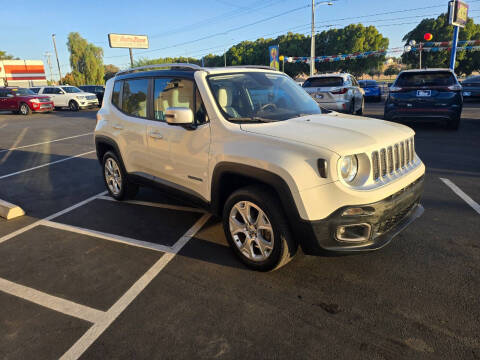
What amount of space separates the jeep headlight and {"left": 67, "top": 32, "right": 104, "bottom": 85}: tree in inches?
2812

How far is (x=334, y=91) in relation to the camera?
11266 mm

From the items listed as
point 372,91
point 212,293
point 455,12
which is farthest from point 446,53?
point 212,293

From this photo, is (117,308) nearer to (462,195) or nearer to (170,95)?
(170,95)

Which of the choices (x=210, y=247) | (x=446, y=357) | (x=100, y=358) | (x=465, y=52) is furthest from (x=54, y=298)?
(x=465, y=52)

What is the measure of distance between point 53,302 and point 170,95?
2.30 meters

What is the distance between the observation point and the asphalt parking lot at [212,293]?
7.27 ft

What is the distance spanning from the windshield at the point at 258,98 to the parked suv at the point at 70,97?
72.4ft

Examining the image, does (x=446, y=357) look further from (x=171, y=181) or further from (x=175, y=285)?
(x=171, y=181)

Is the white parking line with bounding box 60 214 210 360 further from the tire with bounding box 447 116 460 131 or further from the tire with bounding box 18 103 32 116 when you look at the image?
the tire with bounding box 18 103 32 116

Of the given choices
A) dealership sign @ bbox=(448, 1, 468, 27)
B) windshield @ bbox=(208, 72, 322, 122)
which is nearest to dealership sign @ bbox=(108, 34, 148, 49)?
dealership sign @ bbox=(448, 1, 468, 27)

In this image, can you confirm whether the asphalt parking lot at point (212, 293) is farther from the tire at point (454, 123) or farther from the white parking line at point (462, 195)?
the tire at point (454, 123)

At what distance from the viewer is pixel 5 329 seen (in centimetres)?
243

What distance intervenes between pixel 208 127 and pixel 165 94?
0.94m

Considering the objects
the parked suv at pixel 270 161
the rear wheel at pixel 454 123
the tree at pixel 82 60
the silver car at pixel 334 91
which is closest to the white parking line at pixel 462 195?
the parked suv at pixel 270 161
